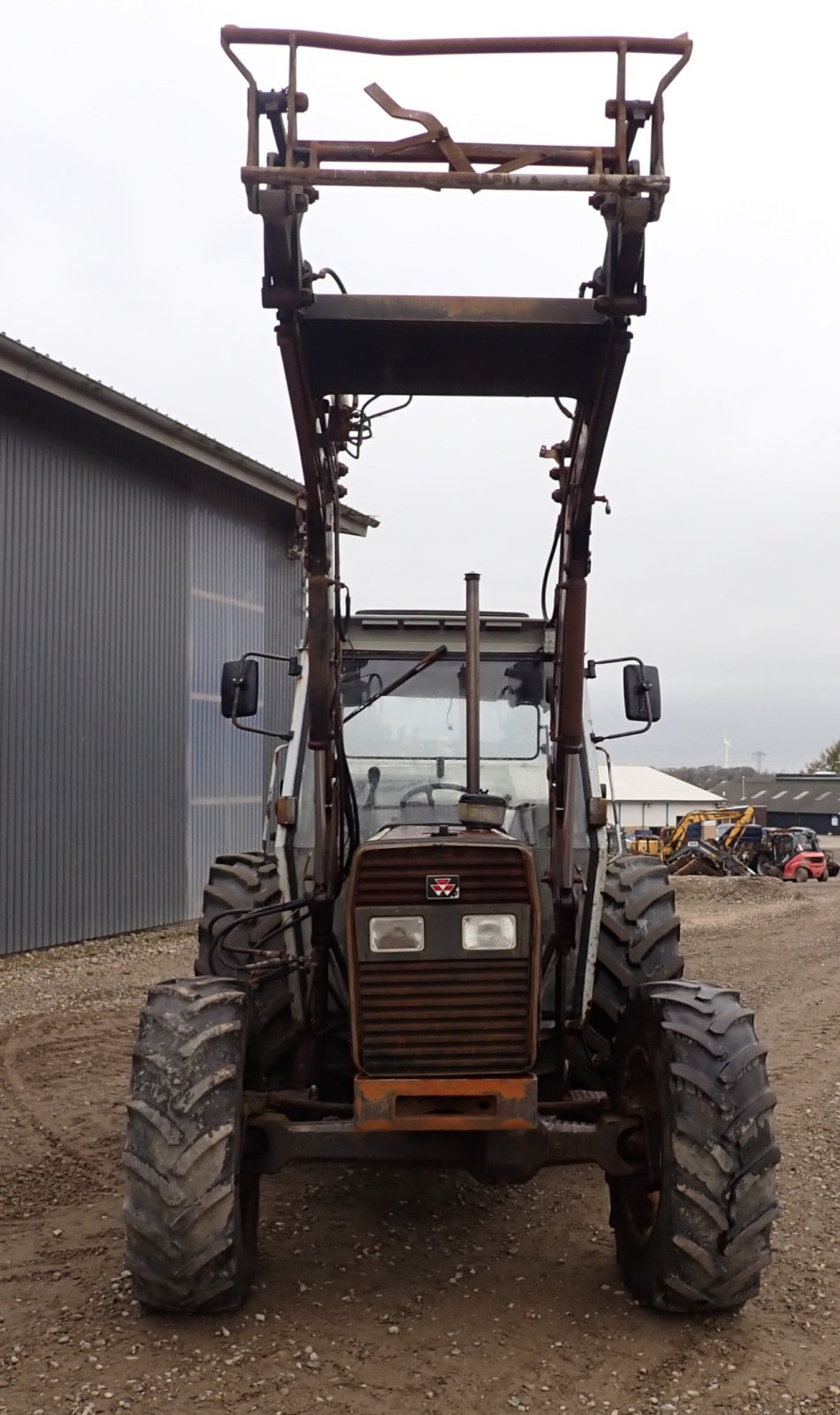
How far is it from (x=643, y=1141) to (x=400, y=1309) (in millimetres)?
1025

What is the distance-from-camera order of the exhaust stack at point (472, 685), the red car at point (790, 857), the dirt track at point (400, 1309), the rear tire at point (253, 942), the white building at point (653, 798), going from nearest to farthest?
the dirt track at point (400, 1309) → the exhaust stack at point (472, 685) → the rear tire at point (253, 942) → the red car at point (790, 857) → the white building at point (653, 798)

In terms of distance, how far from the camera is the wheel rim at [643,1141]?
4449mm

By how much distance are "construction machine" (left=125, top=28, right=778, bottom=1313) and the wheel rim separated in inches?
0.5

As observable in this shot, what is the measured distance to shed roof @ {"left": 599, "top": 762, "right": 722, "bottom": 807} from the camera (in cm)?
7381

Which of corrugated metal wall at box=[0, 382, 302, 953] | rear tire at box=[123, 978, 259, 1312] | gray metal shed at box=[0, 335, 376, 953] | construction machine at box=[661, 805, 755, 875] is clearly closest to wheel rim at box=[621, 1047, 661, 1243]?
rear tire at box=[123, 978, 259, 1312]

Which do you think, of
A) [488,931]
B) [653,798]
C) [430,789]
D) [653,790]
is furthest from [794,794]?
[488,931]

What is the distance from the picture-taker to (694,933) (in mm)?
17844

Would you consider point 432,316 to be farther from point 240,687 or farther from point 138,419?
point 138,419

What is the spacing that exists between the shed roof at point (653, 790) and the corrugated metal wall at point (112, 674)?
55166 millimetres

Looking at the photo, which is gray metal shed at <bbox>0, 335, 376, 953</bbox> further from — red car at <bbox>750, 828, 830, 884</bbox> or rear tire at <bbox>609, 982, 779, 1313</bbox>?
red car at <bbox>750, 828, 830, 884</bbox>

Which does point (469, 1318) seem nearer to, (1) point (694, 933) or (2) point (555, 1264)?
(2) point (555, 1264)

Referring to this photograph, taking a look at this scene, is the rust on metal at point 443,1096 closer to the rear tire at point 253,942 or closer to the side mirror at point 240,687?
the rear tire at point 253,942

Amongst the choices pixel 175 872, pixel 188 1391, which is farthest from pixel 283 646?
pixel 188 1391

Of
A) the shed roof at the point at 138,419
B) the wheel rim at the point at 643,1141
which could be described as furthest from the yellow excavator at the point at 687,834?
the wheel rim at the point at 643,1141
